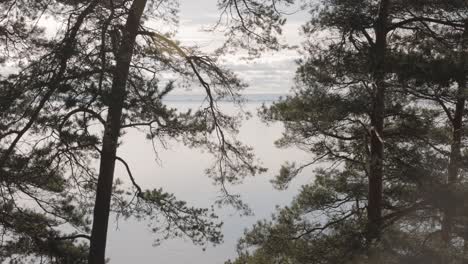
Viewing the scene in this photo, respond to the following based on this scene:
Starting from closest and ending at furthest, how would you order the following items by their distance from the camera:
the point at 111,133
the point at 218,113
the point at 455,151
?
1. the point at 111,133
2. the point at 218,113
3. the point at 455,151

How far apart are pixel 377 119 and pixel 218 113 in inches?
99.3

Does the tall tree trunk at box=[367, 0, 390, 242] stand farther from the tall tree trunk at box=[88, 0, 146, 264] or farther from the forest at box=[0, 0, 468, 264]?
the tall tree trunk at box=[88, 0, 146, 264]

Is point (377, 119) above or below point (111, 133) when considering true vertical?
above

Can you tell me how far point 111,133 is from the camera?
6.12 m

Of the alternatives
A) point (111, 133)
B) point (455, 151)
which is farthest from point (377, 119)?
point (111, 133)

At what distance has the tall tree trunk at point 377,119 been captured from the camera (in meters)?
7.25

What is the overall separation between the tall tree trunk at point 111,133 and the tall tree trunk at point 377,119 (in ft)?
11.4

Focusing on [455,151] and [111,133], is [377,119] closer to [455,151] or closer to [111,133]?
[455,151]

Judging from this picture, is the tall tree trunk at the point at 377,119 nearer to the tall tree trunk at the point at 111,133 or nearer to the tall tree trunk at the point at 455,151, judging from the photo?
the tall tree trunk at the point at 455,151

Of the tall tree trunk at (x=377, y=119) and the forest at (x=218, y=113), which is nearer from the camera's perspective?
the forest at (x=218, y=113)

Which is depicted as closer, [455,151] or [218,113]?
[218,113]

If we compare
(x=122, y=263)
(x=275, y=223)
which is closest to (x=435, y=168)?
(x=275, y=223)

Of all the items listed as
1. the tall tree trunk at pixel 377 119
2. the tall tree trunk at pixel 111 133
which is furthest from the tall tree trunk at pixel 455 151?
the tall tree trunk at pixel 111 133

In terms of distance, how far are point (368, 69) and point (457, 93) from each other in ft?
5.49
